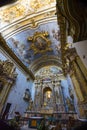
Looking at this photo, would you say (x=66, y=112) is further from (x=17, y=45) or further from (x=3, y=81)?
(x=17, y=45)

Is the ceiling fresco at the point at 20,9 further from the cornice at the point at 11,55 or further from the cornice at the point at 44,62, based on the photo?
the cornice at the point at 44,62

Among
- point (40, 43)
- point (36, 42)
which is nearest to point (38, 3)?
point (36, 42)

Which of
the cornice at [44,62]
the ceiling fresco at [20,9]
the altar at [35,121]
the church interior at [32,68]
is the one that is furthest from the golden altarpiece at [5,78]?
the cornice at [44,62]

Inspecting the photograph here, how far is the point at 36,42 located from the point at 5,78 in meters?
5.26

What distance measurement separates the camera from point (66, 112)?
33.9ft

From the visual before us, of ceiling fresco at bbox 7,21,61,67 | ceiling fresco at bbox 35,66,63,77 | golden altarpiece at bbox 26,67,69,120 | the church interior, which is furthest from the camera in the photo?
ceiling fresco at bbox 35,66,63,77

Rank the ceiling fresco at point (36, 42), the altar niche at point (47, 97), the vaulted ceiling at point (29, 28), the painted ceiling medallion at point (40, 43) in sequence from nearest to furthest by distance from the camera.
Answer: the vaulted ceiling at point (29, 28), the ceiling fresco at point (36, 42), the painted ceiling medallion at point (40, 43), the altar niche at point (47, 97)

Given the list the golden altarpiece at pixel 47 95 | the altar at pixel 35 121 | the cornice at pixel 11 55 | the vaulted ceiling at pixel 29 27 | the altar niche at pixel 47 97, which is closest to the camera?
the altar at pixel 35 121

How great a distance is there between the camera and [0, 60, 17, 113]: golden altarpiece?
8.61 m

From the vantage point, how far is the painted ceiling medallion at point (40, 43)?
10.8 meters

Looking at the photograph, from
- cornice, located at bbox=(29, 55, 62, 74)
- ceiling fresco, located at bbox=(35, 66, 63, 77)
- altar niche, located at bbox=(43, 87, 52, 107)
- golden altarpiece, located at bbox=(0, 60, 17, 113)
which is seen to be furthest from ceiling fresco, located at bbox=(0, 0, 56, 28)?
altar niche, located at bbox=(43, 87, 52, 107)

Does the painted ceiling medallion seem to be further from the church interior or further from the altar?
the altar

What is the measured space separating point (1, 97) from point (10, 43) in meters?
5.37

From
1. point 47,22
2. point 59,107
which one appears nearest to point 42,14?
point 47,22
